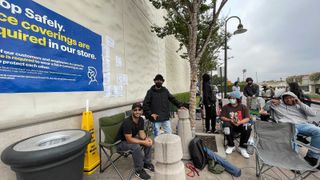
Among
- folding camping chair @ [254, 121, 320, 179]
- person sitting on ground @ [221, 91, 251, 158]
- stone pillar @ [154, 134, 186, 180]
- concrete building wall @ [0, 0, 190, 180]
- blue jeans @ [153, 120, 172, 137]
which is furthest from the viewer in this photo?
blue jeans @ [153, 120, 172, 137]

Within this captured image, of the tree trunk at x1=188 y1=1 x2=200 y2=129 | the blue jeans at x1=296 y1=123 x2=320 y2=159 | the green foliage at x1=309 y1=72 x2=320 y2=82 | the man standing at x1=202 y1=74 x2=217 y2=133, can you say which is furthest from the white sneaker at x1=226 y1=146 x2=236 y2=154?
the green foliage at x1=309 y1=72 x2=320 y2=82

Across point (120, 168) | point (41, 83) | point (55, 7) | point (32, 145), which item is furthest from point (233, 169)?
point (55, 7)

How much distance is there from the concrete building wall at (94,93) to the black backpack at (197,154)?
236cm

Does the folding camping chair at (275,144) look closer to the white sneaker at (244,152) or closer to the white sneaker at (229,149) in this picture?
the white sneaker at (244,152)

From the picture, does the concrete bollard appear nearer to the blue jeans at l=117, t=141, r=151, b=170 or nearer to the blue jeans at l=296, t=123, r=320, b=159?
the blue jeans at l=117, t=141, r=151, b=170

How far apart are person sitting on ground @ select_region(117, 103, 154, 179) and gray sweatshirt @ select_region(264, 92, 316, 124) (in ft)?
9.92

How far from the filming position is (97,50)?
430cm

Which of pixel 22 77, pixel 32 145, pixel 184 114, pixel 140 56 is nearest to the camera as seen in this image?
pixel 32 145

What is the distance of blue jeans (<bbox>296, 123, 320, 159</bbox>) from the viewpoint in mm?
3404

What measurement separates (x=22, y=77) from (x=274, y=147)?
4422mm

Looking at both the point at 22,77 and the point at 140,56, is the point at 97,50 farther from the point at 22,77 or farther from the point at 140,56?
the point at 140,56

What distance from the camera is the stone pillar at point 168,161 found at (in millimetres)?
1883

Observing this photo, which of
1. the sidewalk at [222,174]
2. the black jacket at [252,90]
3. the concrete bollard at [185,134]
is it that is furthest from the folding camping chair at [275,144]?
the black jacket at [252,90]

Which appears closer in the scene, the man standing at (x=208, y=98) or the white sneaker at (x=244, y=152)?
the white sneaker at (x=244, y=152)
